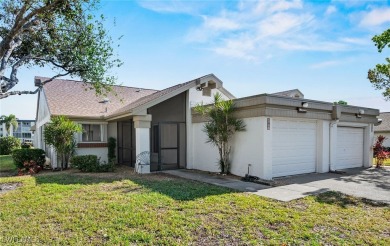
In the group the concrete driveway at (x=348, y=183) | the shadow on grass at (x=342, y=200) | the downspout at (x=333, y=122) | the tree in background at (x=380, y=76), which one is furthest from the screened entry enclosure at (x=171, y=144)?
the tree in background at (x=380, y=76)

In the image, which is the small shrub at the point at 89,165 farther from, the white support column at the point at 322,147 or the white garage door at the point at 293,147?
the white support column at the point at 322,147

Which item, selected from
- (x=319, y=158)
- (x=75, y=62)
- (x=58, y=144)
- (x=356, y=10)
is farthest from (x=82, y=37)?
(x=319, y=158)

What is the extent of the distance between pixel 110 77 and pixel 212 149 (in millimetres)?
5756

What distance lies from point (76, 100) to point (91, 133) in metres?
2.42

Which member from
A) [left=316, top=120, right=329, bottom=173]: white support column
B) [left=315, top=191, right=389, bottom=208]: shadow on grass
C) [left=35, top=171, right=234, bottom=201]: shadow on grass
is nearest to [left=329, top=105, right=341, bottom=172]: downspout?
[left=316, top=120, right=329, bottom=173]: white support column

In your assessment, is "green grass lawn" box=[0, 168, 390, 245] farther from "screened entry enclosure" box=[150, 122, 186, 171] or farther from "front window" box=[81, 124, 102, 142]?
"front window" box=[81, 124, 102, 142]

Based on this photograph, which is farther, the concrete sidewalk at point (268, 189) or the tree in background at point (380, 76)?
the tree in background at point (380, 76)

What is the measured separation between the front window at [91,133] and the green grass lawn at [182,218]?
7045 millimetres

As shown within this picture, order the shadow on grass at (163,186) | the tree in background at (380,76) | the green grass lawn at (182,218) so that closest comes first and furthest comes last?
the green grass lawn at (182,218) < the shadow on grass at (163,186) < the tree in background at (380,76)

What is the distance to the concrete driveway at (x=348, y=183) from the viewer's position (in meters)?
8.45

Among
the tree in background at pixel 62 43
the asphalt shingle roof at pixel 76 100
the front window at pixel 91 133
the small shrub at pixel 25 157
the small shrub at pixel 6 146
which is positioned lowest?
the small shrub at pixel 6 146

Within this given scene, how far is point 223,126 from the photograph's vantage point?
11.4 metres

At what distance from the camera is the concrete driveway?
27.7ft

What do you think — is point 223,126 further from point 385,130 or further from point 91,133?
point 385,130
